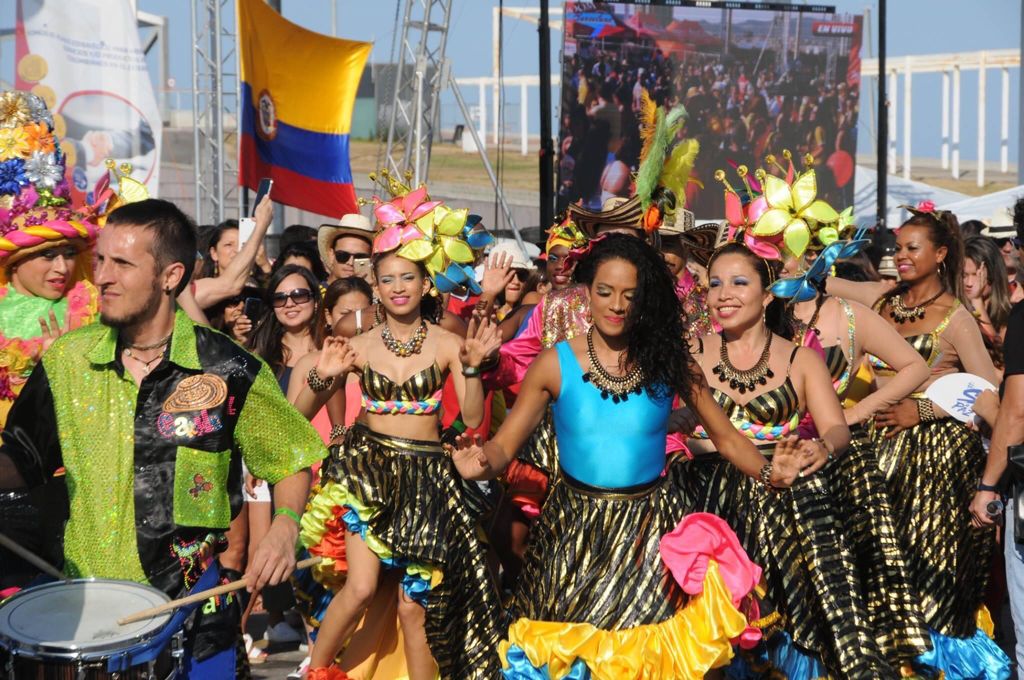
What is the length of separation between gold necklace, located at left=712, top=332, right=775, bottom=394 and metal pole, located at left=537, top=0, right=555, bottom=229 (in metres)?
12.3

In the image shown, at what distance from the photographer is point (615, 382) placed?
5215 mm

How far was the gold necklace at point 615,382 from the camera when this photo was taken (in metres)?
5.20

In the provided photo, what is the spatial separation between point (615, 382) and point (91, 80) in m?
8.51

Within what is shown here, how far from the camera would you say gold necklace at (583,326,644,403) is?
520 centimetres

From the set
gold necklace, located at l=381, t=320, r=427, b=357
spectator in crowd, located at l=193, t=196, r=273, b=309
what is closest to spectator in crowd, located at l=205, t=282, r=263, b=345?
spectator in crowd, located at l=193, t=196, r=273, b=309

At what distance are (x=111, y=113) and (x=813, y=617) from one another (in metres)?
8.95

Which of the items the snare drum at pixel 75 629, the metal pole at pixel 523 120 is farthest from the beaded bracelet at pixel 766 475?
the metal pole at pixel 523 120

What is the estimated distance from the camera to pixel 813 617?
561cm

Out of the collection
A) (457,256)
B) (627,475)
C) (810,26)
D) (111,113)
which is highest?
(810,26)

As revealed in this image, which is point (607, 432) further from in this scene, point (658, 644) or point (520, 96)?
point (520, 96)

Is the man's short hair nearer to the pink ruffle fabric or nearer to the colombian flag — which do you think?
the pink ruffle fabric

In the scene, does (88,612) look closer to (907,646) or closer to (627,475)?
(627,475)

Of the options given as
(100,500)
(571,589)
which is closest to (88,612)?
(100,500)

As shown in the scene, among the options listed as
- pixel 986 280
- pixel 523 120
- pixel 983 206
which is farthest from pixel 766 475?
pixel 523 120
